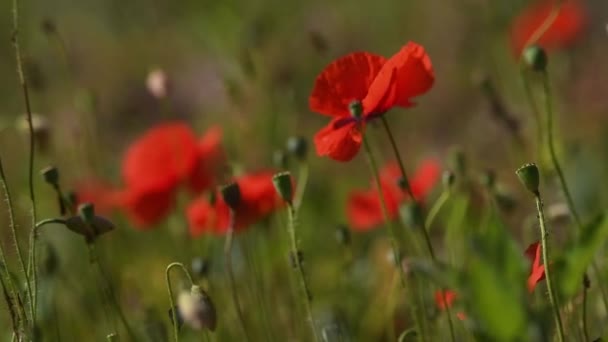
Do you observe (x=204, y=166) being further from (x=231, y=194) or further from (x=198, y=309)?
(x=198, y=309)

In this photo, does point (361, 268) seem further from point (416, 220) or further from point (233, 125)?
point (416, 220)

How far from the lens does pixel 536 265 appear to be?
1.44m

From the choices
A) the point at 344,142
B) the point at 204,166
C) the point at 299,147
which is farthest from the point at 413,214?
the point at 204,166

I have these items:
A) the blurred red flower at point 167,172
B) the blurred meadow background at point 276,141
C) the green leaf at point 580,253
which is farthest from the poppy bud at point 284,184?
the blurred red flower at point 167,172

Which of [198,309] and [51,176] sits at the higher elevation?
[51,176]

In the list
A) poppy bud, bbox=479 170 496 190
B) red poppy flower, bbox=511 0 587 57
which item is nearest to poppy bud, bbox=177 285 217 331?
poppy bud, bbox=479 170 496 190

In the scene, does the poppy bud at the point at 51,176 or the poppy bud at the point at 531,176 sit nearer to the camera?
the poppy bud at the point at 531,176

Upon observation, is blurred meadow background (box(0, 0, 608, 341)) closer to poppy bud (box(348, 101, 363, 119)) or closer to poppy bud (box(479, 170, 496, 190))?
poppy bud (box(479, 170, 496, 190))

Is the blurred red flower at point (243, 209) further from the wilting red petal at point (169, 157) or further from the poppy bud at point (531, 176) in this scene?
the poppy bud at point (531, 176)

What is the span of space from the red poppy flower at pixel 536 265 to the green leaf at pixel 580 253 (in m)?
0.09

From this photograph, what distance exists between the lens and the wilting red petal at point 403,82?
157cm

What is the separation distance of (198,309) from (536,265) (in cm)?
41

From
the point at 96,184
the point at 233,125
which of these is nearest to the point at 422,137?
the point at 233,125

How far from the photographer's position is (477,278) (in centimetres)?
111
